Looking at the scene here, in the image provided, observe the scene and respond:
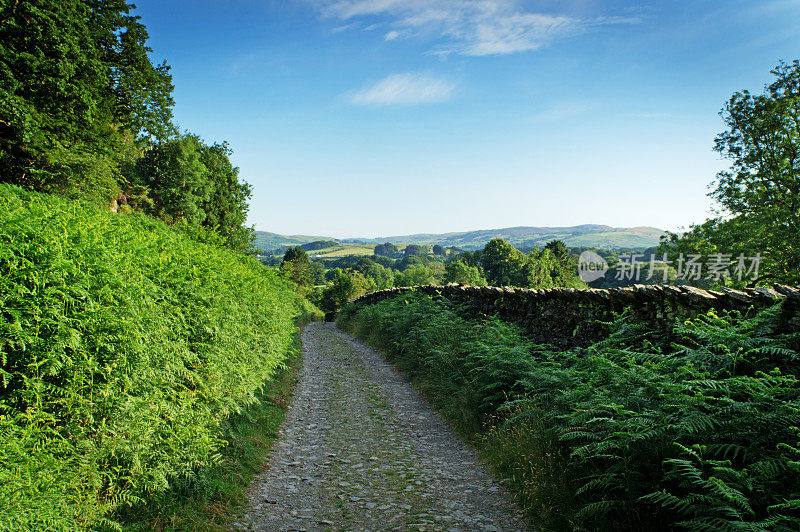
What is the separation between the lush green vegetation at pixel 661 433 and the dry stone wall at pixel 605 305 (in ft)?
0.95

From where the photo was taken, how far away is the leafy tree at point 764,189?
21625 mm

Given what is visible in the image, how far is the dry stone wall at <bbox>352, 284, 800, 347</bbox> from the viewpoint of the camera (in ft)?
17.0

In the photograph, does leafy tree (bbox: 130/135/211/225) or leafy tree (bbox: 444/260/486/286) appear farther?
leafy tree (bbox: 444/260/486/286)

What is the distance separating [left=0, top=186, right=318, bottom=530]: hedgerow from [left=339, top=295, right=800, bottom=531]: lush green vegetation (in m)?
4.09

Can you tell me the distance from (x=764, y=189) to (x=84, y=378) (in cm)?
3199

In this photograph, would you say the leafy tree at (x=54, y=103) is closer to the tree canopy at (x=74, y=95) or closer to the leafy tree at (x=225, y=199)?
the tree canopy at (x=74, y=95)

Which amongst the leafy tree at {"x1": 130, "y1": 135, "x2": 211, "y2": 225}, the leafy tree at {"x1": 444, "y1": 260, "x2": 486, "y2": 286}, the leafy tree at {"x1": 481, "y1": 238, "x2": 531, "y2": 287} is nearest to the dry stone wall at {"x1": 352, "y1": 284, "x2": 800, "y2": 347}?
the leafy tree at {"x1": 130, "y1": 135, "x2": 211, "y2": 225}

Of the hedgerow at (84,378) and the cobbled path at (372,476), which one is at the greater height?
the hedgerow at (84,378)

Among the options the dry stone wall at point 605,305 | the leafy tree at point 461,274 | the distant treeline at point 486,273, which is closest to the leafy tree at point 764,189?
the dry stone wall at point 605,305

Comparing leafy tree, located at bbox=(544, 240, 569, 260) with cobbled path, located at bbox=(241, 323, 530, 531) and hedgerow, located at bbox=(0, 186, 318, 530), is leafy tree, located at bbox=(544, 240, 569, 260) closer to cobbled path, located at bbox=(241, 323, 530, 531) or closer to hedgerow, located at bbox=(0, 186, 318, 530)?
→ cobbled path, located at bbox=(241, 323, 530, 531)

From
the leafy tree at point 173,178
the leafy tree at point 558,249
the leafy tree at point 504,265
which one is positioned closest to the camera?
the leafy tree at point 173,178

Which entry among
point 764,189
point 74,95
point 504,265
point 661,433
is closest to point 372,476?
point 661,433

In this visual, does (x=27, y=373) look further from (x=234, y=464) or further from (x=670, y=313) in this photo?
(x=670, y=313)

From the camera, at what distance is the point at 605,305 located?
779 centimetres
